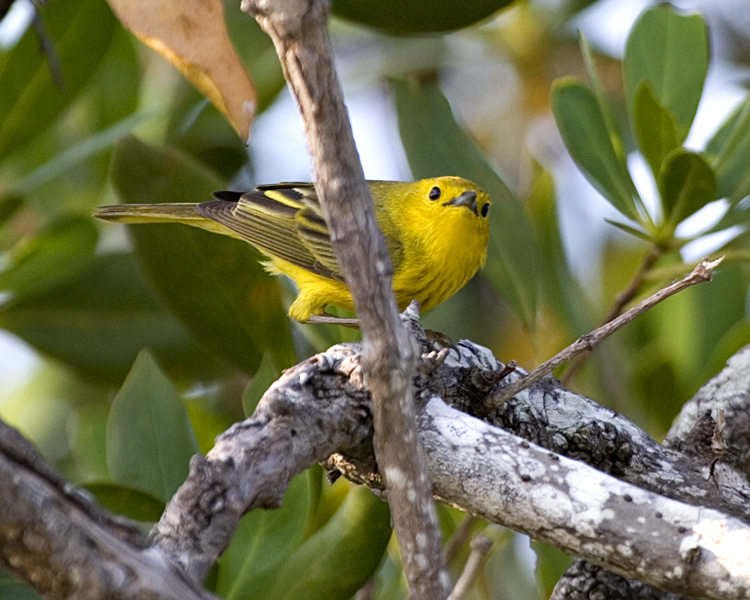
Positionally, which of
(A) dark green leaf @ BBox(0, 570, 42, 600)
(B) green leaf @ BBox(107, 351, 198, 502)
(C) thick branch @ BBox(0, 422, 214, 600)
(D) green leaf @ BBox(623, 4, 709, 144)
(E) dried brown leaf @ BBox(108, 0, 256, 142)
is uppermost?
(D) green leaf @ BBox(623, 4, 709, 144)

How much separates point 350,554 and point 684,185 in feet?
4.13

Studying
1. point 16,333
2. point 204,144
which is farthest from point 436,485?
point 204,144

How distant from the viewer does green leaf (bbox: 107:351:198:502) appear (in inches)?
84.7

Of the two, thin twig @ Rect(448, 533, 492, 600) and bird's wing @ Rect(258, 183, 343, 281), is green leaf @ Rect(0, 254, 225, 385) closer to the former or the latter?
bird's wing @ Rect(258, 183, 343, 281)

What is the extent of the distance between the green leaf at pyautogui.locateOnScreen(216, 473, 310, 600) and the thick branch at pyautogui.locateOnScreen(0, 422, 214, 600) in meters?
0.98

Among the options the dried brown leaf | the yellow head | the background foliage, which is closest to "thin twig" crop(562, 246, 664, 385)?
the background foliage

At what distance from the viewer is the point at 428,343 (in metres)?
1.88

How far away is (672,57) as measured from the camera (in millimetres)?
2553

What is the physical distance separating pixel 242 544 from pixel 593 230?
3.12 m

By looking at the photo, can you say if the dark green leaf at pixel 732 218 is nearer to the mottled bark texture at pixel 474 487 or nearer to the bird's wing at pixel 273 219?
the mottled bark texture at pixel 474 487

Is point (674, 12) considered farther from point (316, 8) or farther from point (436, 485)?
point (316, 8)

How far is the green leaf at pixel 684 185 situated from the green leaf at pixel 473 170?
0.45m

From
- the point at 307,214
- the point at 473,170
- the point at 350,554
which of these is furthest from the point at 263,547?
the point at 307,214

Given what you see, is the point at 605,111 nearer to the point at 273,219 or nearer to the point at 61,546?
the point at 273,219
